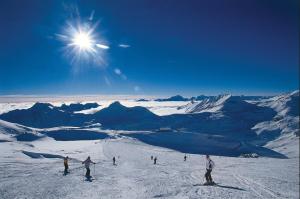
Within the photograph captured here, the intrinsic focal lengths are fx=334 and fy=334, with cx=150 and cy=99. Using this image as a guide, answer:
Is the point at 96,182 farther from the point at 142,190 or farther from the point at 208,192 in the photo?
the point at 208,192

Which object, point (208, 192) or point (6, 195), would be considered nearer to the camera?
point (6, 195)

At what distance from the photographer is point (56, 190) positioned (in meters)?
24.0

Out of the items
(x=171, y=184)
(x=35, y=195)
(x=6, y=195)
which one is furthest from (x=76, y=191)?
(x=171, y=184)

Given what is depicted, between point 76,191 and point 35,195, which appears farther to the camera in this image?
point 76,191

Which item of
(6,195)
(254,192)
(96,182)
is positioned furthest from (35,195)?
(254,192)

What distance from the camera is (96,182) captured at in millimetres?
28156

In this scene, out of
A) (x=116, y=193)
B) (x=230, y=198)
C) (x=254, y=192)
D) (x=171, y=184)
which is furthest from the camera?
(x=171, y=184)

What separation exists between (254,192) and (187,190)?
513 centimetres

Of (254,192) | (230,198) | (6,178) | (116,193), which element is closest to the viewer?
(230,198)

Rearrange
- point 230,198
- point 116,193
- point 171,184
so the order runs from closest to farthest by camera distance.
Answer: point 230,198 → point 116,193 → point 171,184

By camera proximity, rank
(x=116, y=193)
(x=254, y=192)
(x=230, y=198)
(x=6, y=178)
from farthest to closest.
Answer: (x=6, y=178), (x=254, y=192), (x=116, y=193), (x=230, y=198)

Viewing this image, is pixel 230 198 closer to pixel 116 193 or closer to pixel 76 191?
pixel 116 193

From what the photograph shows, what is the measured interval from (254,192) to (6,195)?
57.4 feet

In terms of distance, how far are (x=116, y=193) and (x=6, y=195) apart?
7.19 m
